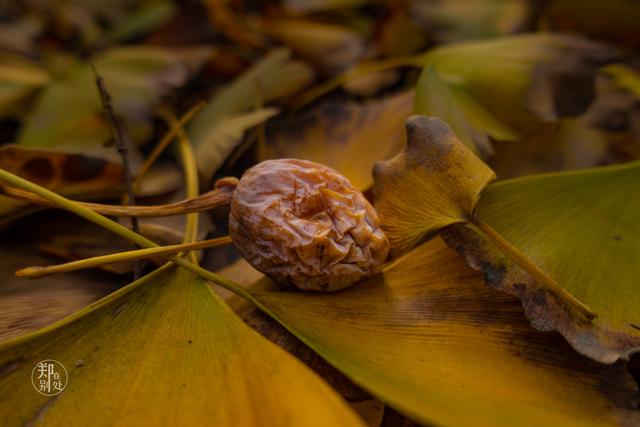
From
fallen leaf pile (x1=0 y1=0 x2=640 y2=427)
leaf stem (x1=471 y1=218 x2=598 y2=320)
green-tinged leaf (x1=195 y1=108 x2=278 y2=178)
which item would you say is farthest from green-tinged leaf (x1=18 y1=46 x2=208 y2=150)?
leaf stem (x1=471 y1=218 x2=598 y2=320)

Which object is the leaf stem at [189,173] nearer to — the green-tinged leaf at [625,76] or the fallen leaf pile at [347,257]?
the fallen leaf pile at [347,257]

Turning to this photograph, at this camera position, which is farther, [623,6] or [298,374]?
[623,6]

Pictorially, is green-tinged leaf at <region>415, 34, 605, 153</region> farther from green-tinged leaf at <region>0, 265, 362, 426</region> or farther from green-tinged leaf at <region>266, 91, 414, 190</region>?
green-tinged leaf at <region>0, 265, 362, 426</region>

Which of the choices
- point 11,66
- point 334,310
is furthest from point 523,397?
point 11,66

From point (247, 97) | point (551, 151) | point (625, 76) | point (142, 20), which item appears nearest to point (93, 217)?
point (247, 97)

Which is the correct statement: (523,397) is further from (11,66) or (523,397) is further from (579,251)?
(11,66)

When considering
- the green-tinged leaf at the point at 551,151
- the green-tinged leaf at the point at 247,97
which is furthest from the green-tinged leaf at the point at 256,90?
the green-tinged leaf at the point at 551,151

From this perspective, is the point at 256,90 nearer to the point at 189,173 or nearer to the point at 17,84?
the point at 189,173
